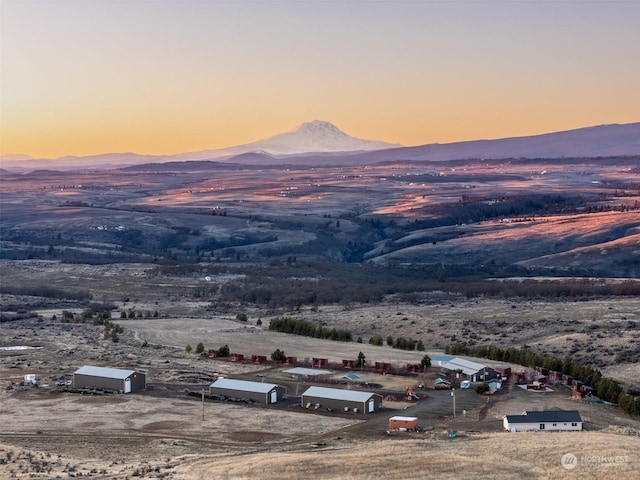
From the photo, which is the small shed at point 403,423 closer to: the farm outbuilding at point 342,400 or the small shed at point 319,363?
the farm outbuilding at point 342,400

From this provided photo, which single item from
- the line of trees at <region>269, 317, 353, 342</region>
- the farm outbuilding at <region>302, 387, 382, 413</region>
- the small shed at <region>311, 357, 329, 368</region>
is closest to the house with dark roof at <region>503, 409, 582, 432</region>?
the farm outbuilding at <region>302, 387, 382, 413</region>

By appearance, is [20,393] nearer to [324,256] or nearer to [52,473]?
[52,473]

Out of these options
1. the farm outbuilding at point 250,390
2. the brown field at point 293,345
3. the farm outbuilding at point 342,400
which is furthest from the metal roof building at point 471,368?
the farm outbuilding at point 250,390

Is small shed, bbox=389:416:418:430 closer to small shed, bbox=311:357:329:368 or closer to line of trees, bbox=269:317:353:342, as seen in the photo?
small shed, bbox=311:357:329:368

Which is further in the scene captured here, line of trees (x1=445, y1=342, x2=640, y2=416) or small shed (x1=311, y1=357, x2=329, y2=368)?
small shed (x1=311, y1=357, x2=329, y2=368)

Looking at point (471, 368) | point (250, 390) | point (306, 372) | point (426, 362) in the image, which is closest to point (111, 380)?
point (250, 390)

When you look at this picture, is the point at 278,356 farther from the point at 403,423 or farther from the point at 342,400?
the point at 403,423
